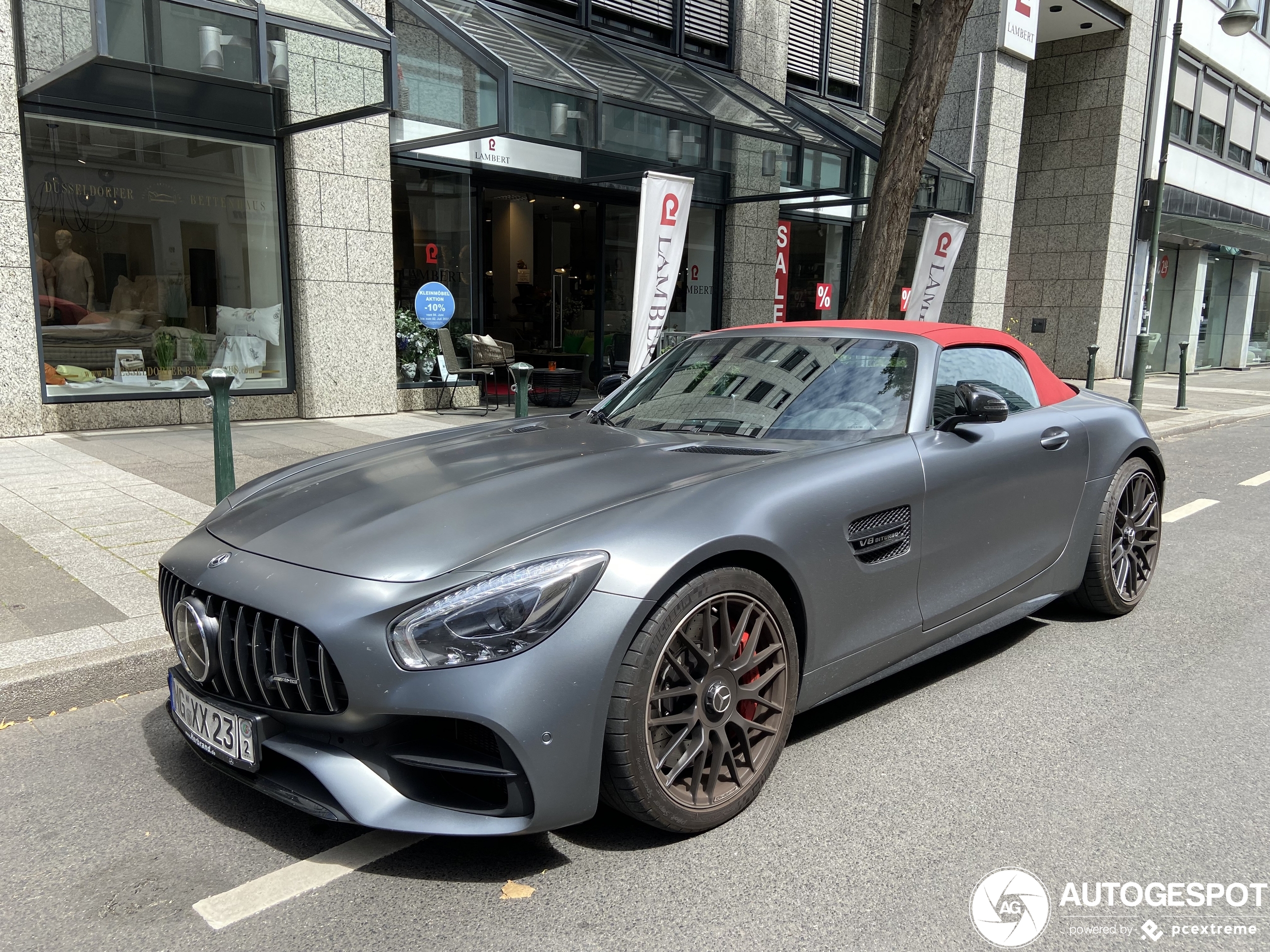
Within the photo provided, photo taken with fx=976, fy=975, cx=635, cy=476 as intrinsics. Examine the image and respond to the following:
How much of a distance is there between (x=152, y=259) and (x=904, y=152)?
7782mm

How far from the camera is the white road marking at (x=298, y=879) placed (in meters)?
2.46

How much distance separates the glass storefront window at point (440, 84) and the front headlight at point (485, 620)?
26.9 ft

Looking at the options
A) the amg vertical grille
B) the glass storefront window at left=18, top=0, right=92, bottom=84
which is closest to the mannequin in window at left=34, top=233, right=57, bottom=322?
the glass storefront window at left=18, top=0, right=92, bottom=84

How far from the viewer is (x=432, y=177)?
480 inches

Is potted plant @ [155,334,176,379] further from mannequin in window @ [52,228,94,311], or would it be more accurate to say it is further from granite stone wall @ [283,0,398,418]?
granite stone wall @ [283,0,398,418]

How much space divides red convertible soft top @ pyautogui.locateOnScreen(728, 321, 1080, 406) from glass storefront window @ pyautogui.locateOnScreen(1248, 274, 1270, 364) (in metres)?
29.6

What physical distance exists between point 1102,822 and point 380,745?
2.11 metres

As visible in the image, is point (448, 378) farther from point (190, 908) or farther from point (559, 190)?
point (190, 908)

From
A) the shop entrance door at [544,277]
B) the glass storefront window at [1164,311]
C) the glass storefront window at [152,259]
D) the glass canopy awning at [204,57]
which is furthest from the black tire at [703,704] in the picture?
the glass storefront window at [1164,311]

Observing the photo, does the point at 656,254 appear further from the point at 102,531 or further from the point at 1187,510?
the point at 102,531

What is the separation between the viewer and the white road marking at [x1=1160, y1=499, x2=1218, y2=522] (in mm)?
7492

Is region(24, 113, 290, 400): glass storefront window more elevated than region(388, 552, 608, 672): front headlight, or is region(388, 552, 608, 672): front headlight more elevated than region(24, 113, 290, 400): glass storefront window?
region(24, 113, 290, 400): glass storefront window

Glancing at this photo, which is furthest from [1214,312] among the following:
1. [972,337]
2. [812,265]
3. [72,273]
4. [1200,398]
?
[72,273]

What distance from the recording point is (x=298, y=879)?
8.52 ft
